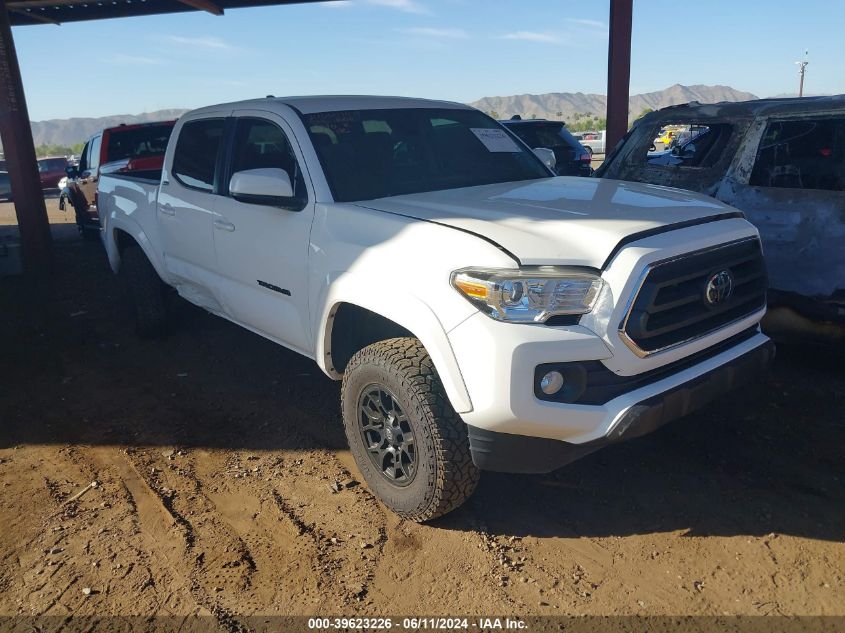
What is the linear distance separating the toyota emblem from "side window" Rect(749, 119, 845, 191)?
77.2 inches

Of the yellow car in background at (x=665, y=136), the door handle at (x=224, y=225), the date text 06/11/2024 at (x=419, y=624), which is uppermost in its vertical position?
the yellow car in background at (x=665, y=136)

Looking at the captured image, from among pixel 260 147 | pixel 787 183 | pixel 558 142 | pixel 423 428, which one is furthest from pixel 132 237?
pixel 558 142

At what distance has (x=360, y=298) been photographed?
9.71 feet

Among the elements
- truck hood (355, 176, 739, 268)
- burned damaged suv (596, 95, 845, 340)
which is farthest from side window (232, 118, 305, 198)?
burned damaged suv (596, 95, 845, 340)

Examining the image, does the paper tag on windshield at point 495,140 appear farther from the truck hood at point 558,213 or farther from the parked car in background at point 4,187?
the parked car in background at point 4,187

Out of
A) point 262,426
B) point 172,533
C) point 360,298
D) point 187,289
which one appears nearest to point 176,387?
point 187,289

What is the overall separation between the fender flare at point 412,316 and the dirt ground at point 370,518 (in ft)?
2.59

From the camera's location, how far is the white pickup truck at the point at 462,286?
2504 millimetres

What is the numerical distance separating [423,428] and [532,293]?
0.73m

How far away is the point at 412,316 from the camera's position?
2.69 metres

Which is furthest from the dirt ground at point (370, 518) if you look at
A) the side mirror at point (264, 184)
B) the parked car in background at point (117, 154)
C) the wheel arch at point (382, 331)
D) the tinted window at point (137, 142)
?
the tinted window at point (137, 142)

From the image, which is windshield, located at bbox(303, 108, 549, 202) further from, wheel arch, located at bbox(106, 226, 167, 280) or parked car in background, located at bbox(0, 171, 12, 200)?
parked car in background, located at bbox(0, 171, 12, 200)

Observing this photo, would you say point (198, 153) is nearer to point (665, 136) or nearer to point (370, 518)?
point (370, 518)

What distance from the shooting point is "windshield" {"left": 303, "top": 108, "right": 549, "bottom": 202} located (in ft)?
11.7
